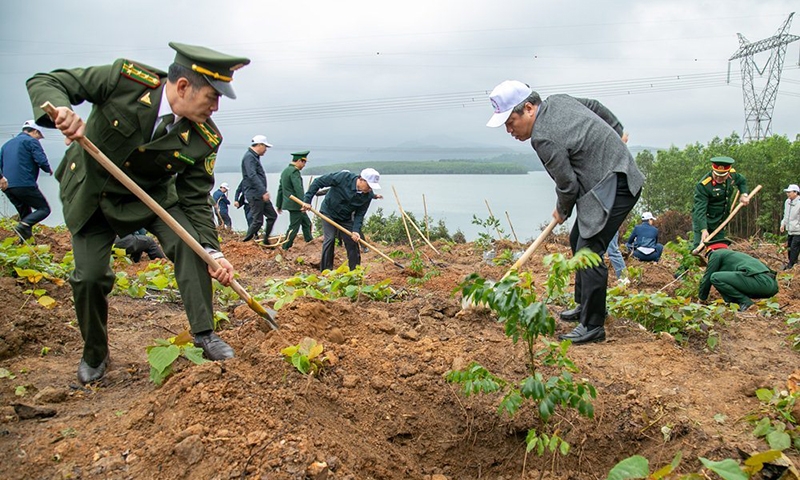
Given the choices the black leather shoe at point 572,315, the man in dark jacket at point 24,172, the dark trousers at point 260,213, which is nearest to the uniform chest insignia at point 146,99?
the black leather shoe at point 572,315

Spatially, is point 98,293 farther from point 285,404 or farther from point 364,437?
point 364,437

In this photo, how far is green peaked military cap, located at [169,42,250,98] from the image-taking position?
8.95ft

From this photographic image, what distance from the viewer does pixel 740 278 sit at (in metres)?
5.67

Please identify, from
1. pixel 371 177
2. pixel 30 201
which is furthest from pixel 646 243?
pixel 30 201

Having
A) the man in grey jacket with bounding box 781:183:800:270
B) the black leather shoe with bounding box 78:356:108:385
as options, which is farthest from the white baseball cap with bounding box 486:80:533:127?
the man in grey jacket with bounding box 781:183:800:270

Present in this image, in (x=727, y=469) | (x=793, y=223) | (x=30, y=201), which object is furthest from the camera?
(x=793, y=223)

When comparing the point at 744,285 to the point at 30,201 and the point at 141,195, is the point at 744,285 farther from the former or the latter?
the point at 30,201

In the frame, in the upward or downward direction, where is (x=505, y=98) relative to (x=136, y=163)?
upward

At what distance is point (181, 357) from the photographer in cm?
316

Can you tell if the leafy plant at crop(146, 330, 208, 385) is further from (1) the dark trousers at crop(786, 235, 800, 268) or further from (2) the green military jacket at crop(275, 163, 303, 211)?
(1) the dark trousers at crop(786, 235, 800, 268)

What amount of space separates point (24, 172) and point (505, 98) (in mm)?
7376

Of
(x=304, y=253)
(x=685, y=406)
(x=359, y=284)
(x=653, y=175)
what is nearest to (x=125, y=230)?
(x=359, y=284)

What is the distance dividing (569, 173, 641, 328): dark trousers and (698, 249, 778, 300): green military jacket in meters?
→ 2.38

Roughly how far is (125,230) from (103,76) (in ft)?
2.46
